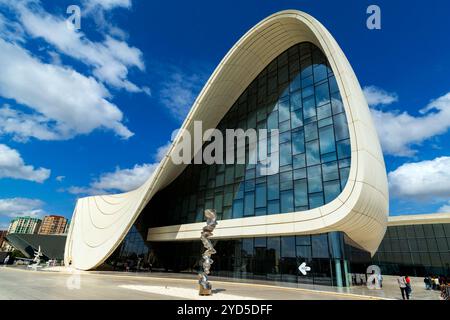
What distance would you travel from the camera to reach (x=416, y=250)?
41.1m

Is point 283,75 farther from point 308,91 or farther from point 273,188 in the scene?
point 273,188

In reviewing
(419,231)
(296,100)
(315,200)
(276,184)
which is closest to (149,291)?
(315,200)

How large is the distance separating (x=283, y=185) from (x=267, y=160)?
290 cm

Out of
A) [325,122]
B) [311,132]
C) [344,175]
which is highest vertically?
[325,122]

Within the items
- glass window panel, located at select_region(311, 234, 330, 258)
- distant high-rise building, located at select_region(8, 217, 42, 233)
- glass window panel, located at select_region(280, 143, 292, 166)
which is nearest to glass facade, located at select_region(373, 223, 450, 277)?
glass window panel, located at select_region(311, 234, 330, 258)

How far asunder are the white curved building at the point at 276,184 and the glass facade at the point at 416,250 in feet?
70.7

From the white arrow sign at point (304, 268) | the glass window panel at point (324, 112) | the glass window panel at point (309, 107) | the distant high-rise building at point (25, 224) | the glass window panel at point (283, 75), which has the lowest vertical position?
the white arrow sign at point (304, 268)

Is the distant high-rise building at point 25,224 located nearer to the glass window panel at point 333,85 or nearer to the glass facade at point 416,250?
the glass facade at point 416,250

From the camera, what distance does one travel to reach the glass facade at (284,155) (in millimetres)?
19562

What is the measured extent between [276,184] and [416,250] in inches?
1285

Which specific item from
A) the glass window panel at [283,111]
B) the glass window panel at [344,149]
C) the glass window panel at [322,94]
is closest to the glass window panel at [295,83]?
the glass window panel at [283,111]

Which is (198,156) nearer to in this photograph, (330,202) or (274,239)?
(274,239)

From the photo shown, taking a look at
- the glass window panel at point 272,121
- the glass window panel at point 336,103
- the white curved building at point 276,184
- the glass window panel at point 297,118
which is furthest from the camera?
the glass window panel at point 272,121
